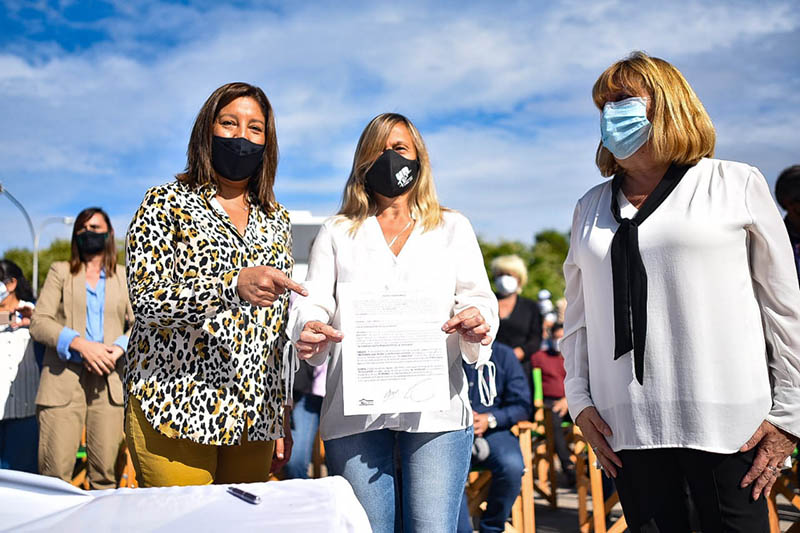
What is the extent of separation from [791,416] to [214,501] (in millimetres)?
1595

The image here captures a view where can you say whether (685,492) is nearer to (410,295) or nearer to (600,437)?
(600,437)

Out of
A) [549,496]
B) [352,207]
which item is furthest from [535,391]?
[352,207]

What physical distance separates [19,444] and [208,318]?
156 inches

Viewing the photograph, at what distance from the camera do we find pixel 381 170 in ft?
8.91

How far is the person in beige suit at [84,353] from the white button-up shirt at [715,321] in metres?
4.05

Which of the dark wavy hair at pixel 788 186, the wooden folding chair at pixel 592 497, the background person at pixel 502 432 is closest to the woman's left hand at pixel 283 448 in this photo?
the background person at pixel 502 432

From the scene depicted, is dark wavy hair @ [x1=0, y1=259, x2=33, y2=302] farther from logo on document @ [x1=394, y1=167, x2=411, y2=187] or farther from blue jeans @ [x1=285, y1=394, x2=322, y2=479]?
logo on document @ [x1=394, y1=167, x2=411, y2=187]

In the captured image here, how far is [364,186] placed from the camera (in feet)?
9.21

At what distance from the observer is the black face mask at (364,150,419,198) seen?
2.70 m

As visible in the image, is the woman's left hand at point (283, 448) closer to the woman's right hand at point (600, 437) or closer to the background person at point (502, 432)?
the woman's right hand at point (600, 437)

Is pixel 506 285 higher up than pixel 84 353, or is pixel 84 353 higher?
pixel 506 285

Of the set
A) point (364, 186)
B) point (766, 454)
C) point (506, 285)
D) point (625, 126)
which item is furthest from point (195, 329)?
point (506, 285)

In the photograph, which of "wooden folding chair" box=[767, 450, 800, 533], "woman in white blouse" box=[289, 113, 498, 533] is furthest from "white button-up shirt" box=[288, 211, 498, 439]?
"wooden folding chair" box=[767, 450, 800, 533]

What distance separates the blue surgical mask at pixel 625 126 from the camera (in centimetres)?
224
